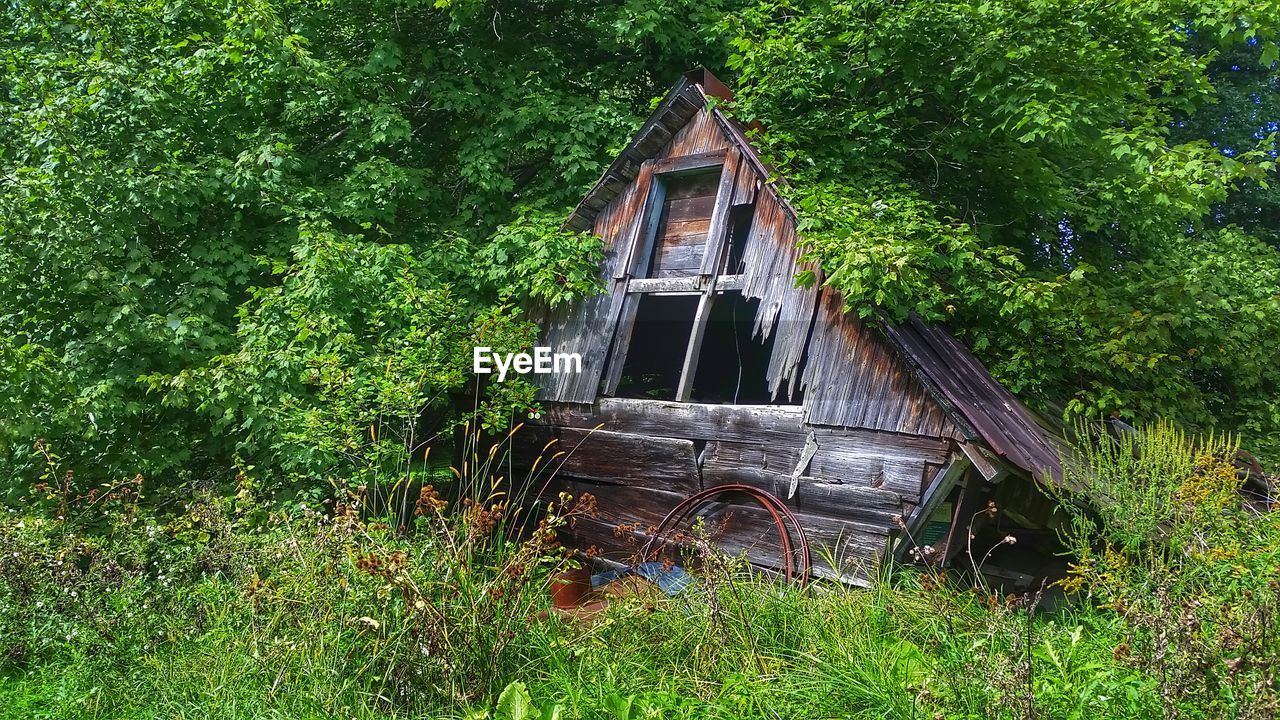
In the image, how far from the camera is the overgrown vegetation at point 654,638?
356 centimetres

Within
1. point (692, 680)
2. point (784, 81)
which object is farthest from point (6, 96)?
point (692, 680)

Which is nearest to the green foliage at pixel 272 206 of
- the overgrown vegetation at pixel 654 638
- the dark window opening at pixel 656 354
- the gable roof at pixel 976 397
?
the overgrown vegetation at pixel 654 638

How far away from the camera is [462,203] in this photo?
9938 millimetres

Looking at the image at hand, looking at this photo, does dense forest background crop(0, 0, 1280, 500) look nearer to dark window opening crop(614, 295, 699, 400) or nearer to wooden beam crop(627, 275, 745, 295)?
wooden beam crop(627, 275, 745, 295)

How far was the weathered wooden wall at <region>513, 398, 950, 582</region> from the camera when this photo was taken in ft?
20.1

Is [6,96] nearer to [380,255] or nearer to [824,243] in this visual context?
[380,255]

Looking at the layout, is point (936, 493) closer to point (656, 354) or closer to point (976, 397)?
point (976, 397)

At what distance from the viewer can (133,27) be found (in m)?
9.71

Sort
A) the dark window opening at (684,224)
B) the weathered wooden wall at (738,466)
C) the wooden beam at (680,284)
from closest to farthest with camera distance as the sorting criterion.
→ 1. the weathered wooden wall at (738,466)
2. the wooden beam at (680,284)
3. the dark window opening at (684,224)

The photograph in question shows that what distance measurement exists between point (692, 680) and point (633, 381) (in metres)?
7.30

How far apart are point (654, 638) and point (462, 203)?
657 cm

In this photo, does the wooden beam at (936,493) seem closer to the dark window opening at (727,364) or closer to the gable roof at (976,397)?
the gable roof at (976,397)

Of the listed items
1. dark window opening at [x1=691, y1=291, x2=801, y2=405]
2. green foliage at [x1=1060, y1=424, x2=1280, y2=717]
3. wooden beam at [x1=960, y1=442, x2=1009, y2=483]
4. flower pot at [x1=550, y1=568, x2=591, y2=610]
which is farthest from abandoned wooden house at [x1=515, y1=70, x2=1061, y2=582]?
dark window opening at [x1=691, y1=291, x2=801, y2=405]

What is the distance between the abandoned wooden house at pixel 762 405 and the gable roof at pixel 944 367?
0.02m
